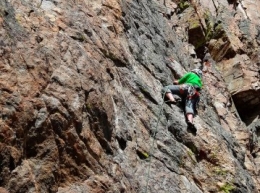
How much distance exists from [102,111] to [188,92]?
4.14 m

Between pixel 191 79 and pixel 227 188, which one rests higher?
pixel 191 79

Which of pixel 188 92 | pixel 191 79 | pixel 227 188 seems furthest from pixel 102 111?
pixel 191 79

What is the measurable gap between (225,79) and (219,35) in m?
2.09

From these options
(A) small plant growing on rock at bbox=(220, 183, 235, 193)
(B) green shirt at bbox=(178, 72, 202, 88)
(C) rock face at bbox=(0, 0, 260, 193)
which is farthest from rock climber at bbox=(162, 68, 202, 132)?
(A) small plant growing on rock at bbox=(220, 183, 235, 193)

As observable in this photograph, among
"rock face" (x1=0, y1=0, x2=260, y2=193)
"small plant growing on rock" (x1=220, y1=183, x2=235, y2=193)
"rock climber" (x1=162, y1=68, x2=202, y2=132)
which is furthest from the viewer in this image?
"rock climber" (x1=162, y1=68, x2=202, y2=132)

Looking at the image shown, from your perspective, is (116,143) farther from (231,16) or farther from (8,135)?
(231,16)

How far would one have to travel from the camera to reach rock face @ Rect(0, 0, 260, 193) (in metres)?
7.74

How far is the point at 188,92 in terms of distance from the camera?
1297cm

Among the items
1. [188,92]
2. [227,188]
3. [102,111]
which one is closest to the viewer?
[102,111]

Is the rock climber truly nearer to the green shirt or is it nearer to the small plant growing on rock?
the green shirt

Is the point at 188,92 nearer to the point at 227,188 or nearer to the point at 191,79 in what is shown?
the point at 191,79

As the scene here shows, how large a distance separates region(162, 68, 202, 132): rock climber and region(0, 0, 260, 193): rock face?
0.23 metres

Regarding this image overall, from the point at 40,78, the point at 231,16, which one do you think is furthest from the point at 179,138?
the point at 231,16

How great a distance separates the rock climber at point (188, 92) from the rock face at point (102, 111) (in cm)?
23
